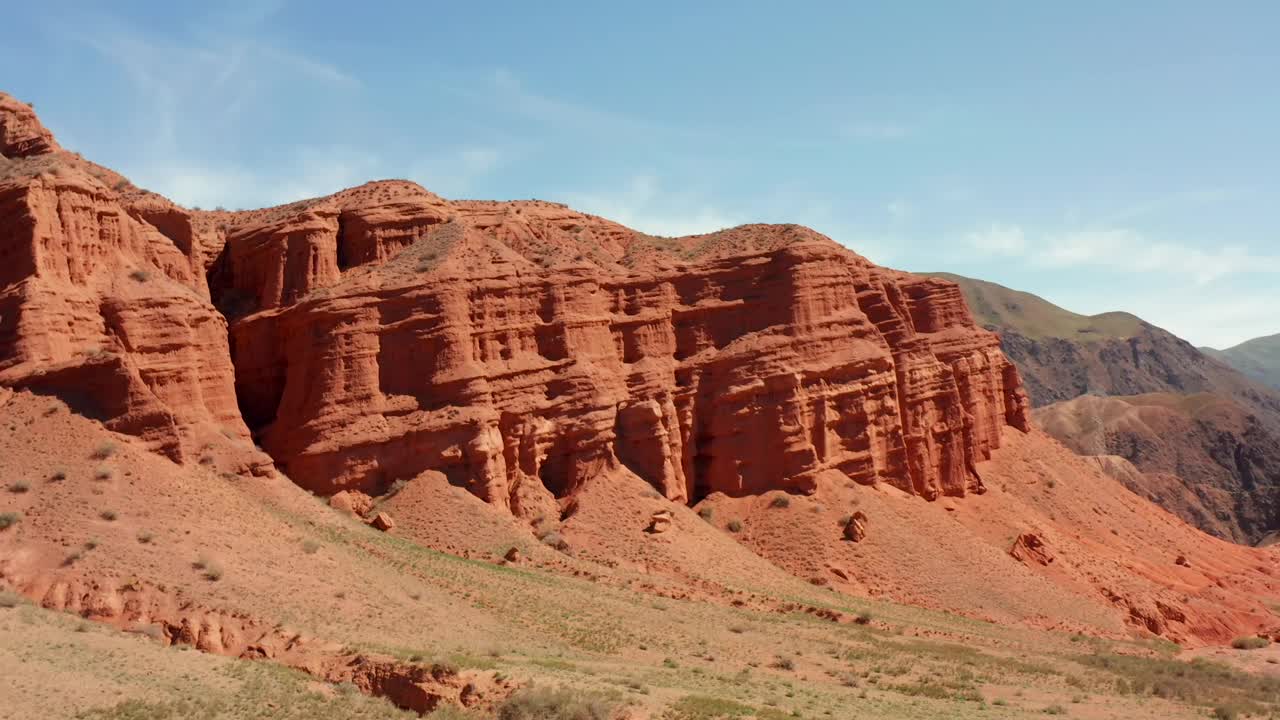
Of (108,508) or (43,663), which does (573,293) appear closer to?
(108,508)

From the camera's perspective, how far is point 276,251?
48500mm

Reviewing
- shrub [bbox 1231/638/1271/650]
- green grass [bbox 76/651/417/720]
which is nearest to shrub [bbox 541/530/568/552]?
green grass [bbox 76/651/417/720]

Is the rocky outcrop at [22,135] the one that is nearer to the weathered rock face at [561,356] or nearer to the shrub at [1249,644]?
the weathered rock face at [561,356]

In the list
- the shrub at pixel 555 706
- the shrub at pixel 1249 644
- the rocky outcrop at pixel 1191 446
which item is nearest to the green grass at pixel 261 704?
the shrub at pixel 555 706

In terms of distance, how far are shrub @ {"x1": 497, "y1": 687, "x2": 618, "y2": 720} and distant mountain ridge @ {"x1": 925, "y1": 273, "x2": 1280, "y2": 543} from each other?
280 ft

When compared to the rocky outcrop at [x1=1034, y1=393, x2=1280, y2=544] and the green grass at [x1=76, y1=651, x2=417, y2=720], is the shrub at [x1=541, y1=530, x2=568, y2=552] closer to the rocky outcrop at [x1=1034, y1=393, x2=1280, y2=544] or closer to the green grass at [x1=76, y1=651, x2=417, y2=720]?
the green grass at [x1=76, y1=651, x2=417, y2=720]

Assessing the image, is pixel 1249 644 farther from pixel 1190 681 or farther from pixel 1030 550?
pixel 1190 681

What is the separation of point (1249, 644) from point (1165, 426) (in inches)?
3348

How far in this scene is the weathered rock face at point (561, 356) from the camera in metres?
45.1

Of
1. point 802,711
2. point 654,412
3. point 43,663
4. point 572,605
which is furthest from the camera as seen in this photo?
→ point 654,412

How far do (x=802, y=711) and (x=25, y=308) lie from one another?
2652cm

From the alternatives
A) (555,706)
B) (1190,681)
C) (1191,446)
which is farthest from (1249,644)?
(1191,446)

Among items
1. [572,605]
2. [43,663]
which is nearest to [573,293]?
[572,605]

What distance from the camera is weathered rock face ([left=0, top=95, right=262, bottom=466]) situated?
35.8 metres
